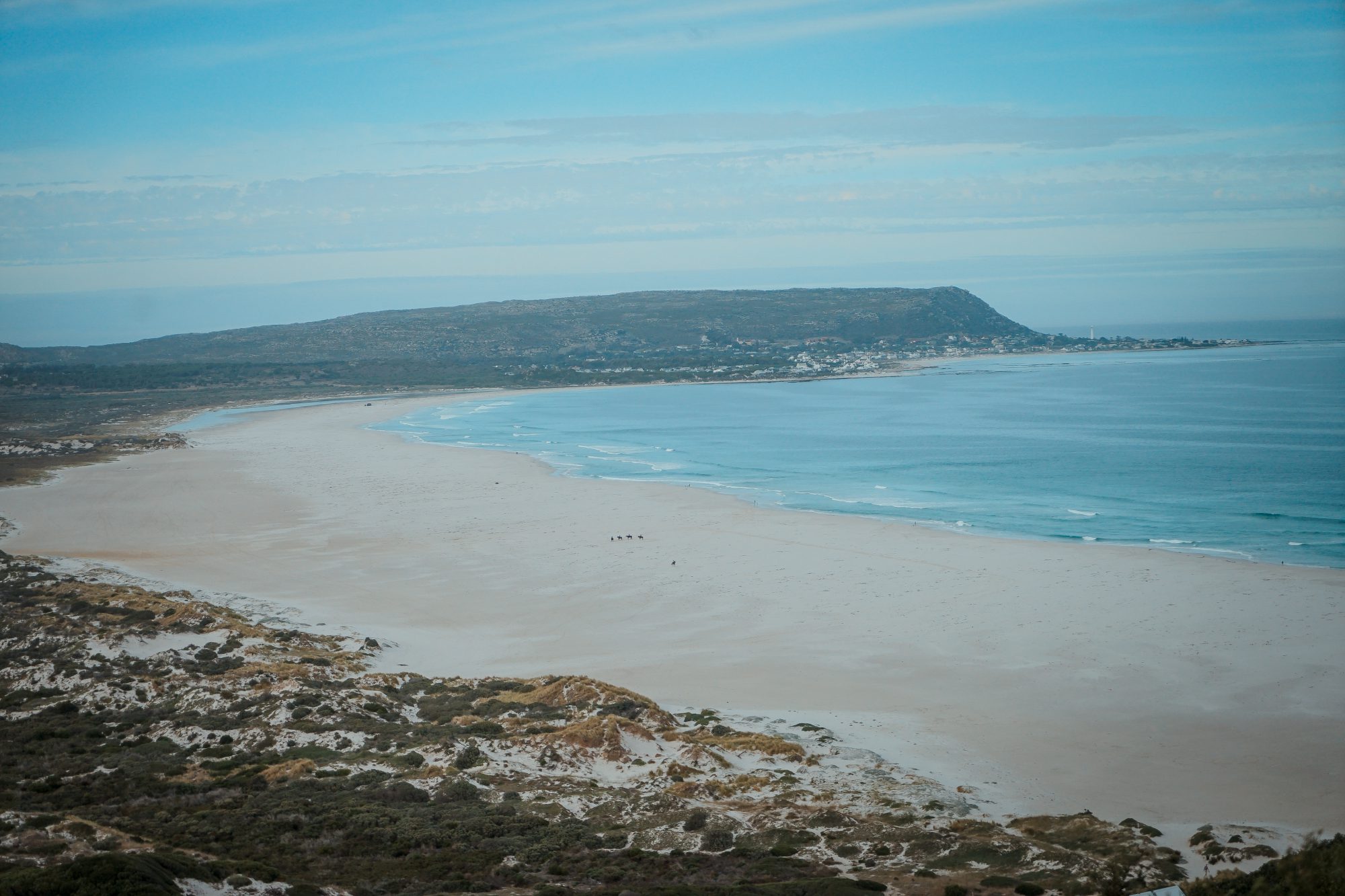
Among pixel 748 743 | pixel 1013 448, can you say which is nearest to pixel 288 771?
pixel 748 743

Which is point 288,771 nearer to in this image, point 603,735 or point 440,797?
point 440,797

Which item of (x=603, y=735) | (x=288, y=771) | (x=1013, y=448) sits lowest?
(x=288, y=771)

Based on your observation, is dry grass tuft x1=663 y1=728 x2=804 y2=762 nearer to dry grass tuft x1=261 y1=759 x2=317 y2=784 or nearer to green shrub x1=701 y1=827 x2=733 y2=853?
green shrub x1=701 y1=827 x2=733 y2=853

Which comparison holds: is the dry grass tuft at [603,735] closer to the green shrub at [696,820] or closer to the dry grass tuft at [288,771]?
the green shrub at [696,820]

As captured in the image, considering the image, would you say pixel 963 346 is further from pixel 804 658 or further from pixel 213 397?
pixel 804 658

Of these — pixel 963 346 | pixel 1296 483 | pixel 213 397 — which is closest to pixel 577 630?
pixel 1296 483

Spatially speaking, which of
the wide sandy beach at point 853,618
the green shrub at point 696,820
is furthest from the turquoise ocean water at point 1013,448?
the green shrub at point 696,820
